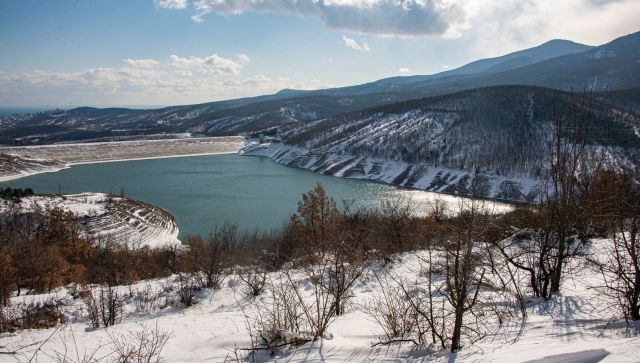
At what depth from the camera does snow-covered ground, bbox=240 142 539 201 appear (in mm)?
68562

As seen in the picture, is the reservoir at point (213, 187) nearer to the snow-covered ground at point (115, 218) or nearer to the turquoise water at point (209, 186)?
the turquoise water at point (209, 186)

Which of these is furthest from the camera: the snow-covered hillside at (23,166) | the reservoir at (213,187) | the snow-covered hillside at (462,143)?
the snow-covered hillside at (23,166)

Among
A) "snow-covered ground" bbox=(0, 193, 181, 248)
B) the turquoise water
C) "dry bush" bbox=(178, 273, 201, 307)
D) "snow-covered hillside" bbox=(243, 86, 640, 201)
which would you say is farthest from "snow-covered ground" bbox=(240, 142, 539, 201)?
"dry bush" bbox=(178, 273, 201, 307)

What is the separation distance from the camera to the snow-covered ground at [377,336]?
14.5ft

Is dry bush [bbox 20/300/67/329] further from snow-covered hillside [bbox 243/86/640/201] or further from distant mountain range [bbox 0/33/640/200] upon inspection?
distant mountain range [bbox 0/33/640/200]

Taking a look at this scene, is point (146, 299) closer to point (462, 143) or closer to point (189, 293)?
point (189, 293)

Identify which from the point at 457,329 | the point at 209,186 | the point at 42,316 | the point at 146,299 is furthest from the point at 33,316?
the point at 209,186

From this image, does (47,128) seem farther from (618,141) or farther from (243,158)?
(618,141)

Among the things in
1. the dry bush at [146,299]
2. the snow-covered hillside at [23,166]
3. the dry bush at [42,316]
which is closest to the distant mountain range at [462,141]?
the snow-covered hillside at [23,166]

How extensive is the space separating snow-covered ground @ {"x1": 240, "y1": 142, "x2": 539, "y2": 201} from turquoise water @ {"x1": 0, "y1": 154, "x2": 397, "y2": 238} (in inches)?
176

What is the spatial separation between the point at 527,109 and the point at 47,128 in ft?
699

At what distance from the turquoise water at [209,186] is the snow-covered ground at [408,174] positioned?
4.47m

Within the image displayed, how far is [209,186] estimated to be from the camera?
2857 inches

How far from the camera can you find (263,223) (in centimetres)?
4816
